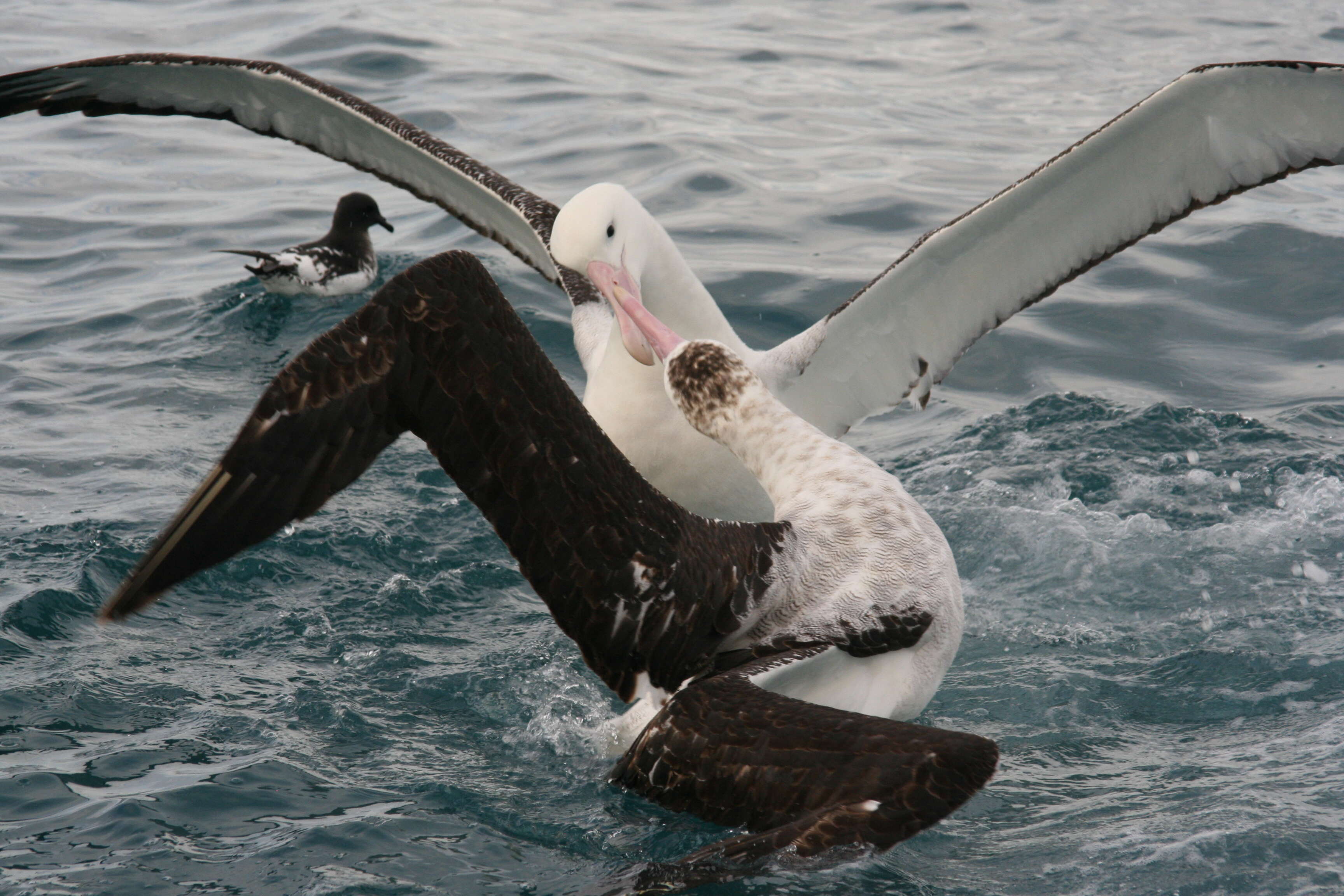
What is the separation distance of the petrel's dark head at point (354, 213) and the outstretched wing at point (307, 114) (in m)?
2.11

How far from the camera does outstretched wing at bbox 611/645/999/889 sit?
11.7ft

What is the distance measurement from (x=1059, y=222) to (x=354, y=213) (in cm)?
617

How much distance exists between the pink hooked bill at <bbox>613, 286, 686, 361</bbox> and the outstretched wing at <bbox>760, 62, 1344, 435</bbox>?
3.94ft

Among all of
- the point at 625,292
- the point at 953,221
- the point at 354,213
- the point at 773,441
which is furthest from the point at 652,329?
the point at 354,213

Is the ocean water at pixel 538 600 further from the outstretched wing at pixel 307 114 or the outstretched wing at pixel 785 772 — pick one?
the outstretched wing at pixel 307 114

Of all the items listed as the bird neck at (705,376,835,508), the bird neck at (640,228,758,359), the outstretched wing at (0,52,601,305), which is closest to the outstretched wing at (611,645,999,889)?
the bird neck at (705,376,835,508)

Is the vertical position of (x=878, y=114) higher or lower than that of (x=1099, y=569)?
higher

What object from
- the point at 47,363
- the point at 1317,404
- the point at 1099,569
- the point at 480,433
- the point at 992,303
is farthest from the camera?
the point at 47,363

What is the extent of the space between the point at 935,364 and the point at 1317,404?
271 centimetres

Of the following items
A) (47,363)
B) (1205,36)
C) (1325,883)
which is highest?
(1205,36)

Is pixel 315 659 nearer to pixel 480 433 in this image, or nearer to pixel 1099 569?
pixel 480 433

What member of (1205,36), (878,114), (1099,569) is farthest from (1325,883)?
(1205,36)

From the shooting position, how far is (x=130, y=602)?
12.5 feet

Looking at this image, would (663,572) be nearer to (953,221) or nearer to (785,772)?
(785,772)
